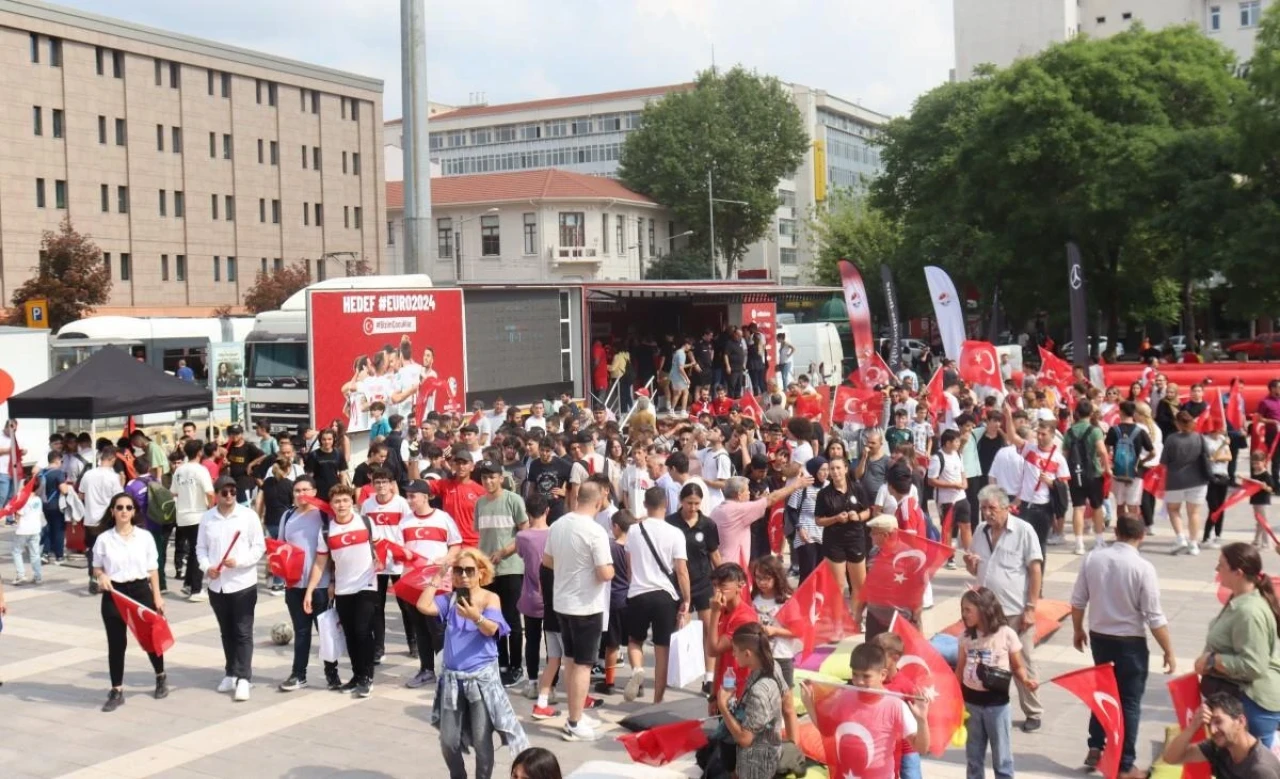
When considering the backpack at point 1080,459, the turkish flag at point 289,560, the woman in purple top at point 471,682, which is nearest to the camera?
the woman in purple top at point 471,682

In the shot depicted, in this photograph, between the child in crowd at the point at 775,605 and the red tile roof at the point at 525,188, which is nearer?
the child in crowd at the point at 775,605

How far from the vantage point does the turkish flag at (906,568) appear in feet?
32.7

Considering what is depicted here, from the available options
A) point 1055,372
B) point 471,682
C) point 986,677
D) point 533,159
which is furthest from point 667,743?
point 533,159

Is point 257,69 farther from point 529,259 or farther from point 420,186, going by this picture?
point 420,186

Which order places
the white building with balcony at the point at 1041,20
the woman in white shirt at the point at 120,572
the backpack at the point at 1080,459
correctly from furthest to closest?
1. the white building with balcony at the point at 1041,20
2. the backpack at the point at 1080,459
3. the woman in white shirt at the point at 120,572

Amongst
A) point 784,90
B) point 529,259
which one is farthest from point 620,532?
point 784,90

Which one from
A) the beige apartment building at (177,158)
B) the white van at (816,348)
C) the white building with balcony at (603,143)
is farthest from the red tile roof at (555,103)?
the white van at (816,348)

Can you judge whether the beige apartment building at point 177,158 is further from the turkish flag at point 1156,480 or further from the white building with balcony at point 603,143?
the turkish flag at point 1156,480

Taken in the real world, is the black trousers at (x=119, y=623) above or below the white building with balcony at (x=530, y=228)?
below

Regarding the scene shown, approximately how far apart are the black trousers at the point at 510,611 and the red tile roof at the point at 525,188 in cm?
6979

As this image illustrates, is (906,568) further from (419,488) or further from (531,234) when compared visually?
(531,234)

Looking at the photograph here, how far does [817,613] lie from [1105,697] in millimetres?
2240

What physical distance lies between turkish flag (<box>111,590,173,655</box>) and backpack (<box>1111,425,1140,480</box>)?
34.4ft

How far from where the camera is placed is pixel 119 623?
1044 centimetres
